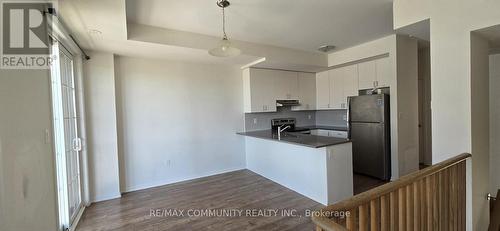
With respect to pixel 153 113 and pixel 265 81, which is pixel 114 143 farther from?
pixel 265 81

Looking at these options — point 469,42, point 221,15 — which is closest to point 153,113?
point 221,15

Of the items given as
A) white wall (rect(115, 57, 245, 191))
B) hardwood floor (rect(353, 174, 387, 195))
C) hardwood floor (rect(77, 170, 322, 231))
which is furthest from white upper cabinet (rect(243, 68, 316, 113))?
hardwood floor (rect(353, 174, 387, 195))

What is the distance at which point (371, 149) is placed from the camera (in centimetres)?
388

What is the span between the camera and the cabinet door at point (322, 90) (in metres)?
5.05

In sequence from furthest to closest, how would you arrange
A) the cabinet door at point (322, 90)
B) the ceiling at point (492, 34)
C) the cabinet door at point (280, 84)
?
the cabinet door at point (322, 90)
the cabinet door at point (280, 84)
the ceiling at point (492, 34)

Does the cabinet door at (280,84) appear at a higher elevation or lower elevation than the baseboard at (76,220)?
higher

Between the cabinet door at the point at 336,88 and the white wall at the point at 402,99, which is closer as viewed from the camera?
the white wall at the point at 402,99

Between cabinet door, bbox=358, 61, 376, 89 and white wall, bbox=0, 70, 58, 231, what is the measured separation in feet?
15.0

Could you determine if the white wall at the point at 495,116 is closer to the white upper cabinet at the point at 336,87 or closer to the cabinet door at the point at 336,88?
the white upper cabinet at the point at 336,87

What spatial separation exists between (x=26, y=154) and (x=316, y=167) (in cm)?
301

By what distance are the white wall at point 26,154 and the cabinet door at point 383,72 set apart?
450 cm

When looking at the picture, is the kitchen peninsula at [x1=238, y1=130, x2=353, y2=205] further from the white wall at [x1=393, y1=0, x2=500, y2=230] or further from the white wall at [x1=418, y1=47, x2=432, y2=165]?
the white wall at [x1=418, y1=47, x2=432, y2=165]

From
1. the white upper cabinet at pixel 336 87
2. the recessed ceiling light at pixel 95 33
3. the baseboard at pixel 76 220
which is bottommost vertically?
the baseboard at pixel 76 220

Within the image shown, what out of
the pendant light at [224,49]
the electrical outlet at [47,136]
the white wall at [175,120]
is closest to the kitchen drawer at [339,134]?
the white wall at [175,120]
